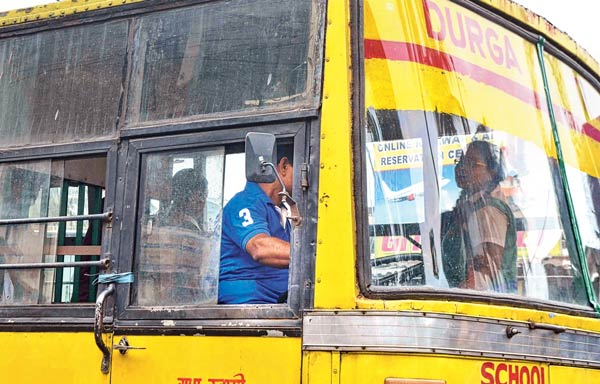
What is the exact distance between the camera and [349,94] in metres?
3.84

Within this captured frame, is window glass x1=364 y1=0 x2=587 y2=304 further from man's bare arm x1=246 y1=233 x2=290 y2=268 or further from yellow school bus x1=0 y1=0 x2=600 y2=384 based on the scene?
man's bare arm x1=246 y1=233 x2=290 y2=268

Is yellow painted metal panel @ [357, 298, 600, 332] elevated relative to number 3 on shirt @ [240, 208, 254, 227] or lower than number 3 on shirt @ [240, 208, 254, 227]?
lower

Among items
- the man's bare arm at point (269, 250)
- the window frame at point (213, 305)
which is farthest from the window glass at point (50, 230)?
the man's bare arm at point (269, 250)

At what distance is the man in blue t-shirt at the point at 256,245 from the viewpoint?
12.8 feet

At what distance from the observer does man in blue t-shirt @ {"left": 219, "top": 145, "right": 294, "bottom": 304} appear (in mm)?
3906

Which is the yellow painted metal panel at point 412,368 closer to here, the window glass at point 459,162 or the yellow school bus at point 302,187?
the yellow school bus at point 302,187

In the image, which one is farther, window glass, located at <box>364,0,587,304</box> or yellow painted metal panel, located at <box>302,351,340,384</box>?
window glass, located at <box>364,0,587,304</box>

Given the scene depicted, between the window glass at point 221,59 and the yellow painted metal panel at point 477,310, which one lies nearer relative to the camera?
the yellow painted metal panel at point 477,310

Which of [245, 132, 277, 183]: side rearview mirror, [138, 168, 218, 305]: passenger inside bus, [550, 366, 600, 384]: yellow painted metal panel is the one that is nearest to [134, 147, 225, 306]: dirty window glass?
[138, 168, 218, 305]: passenger inside bus

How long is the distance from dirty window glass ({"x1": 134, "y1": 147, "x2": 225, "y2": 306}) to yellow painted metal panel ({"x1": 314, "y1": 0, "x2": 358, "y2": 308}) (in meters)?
0.56

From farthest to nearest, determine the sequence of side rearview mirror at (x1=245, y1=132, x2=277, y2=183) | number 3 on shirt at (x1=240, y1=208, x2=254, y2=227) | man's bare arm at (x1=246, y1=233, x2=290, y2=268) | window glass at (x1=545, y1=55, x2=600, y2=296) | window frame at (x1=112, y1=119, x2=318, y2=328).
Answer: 1. window glass at (x1=545, y1=55, x2=600, y2=296)
2. number 3 on shirt at (x1=240, y1=208, x2=254, y2=227)
3. man's bare arm at (x1=246, y1=233, x2=290, y2=268)
4. window frame at (x1=112, y1=119, x2=318, y2=328)
5. side rearview mirror at (x1=245, y1=132, x2=277, y2=183)

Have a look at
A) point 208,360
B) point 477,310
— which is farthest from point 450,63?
point 208,360

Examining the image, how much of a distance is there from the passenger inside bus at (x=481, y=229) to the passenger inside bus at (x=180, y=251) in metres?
1.06

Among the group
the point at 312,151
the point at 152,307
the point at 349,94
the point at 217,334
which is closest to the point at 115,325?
the point at 152,307
